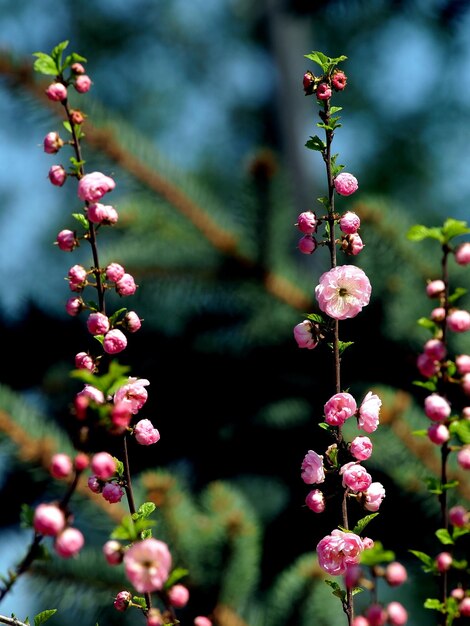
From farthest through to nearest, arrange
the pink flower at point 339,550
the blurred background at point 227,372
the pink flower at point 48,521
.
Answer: the blurred background at point 227,372 → the pink flower at point 339,550 → the pink flower at point 48,521

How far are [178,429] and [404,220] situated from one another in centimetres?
66

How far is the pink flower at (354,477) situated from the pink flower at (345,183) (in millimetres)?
161

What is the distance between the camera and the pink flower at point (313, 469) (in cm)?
46

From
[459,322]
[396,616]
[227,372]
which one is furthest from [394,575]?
[227,372]

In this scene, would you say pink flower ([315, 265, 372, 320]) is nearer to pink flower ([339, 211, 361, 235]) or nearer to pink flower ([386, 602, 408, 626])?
pink flower ([339, 211, 361, 235])

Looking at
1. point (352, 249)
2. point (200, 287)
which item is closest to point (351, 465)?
point (352, 249)

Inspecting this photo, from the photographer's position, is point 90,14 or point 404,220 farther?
point 90,14

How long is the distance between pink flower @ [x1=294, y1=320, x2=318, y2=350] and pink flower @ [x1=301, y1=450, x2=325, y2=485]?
6 centimetres

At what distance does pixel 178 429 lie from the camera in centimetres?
175

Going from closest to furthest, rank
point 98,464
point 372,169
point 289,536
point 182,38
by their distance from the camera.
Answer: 1. point 98,464
2. point 289,536
3. point 372,169
4. point 182,38

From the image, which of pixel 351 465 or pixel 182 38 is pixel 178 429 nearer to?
pixel 351 465

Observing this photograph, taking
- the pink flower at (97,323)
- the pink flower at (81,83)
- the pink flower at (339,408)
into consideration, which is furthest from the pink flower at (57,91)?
the pink flower at (339,408)

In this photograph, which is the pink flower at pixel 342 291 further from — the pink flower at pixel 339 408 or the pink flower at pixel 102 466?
the pink flower at pixel 102 466

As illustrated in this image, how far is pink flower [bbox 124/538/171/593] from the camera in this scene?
33cm
